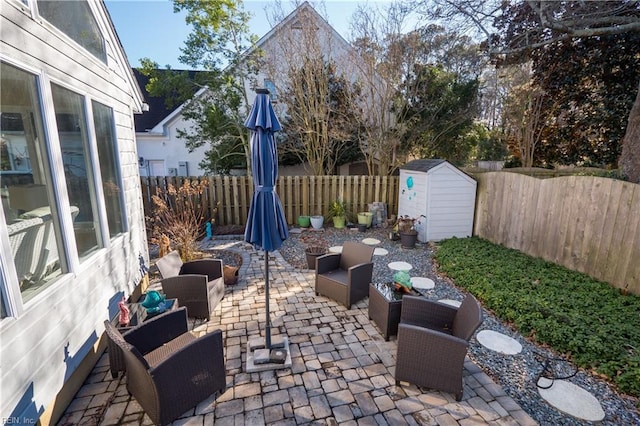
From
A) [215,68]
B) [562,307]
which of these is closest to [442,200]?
[562,307]

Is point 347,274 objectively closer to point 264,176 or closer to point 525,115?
point 264,176

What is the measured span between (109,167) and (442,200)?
675 cm

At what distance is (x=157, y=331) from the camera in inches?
114

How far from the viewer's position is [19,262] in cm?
220

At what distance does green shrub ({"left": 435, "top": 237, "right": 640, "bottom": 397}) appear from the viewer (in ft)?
10.1

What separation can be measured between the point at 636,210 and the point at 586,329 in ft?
7.23

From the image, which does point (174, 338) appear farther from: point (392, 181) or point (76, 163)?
Answer: point (392, 181)

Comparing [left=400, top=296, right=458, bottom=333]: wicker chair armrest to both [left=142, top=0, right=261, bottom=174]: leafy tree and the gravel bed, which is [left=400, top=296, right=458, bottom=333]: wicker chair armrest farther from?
[left=142, top=0, right=261, bottom=174]: leafy tree

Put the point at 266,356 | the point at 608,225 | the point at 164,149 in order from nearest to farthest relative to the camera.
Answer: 1. the point at 266,356
2. the point at 608,225
3. the point at 164,149

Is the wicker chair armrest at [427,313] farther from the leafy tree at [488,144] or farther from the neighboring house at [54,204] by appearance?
the leafy tree at [488,144]

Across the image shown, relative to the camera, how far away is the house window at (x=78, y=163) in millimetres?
2852

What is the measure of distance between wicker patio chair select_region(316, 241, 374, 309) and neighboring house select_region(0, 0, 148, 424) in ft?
9.06

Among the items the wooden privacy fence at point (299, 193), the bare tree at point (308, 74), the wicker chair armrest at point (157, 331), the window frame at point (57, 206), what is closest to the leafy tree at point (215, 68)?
the bare tree at point (308, 74)

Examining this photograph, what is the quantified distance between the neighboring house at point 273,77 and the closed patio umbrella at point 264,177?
796 cm
